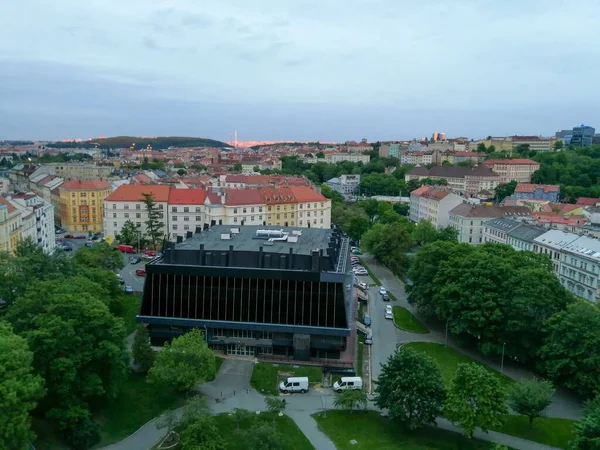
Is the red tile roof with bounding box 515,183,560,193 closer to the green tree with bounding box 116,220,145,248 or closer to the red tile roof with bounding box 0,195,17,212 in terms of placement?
the green tree with bounding box 116,220,145,248

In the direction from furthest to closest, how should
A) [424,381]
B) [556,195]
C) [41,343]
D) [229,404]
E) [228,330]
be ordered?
1. [556,195]
2. [228,330]
3. [229,404]
4. [424,381]
5. [41,343]

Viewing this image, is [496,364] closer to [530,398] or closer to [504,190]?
[530,398]

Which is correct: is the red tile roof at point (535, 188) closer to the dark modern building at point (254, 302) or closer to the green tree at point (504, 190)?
the green tree at point (504, 190)

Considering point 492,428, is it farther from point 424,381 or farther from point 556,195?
point 556,195

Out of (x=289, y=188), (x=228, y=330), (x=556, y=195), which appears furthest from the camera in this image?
(x=556, y=195)

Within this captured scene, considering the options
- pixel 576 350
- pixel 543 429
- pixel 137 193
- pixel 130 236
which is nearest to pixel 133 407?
pixel 543 429

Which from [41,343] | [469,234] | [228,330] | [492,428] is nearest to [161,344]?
[228,330]

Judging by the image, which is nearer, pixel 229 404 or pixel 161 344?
pixel 229 404
